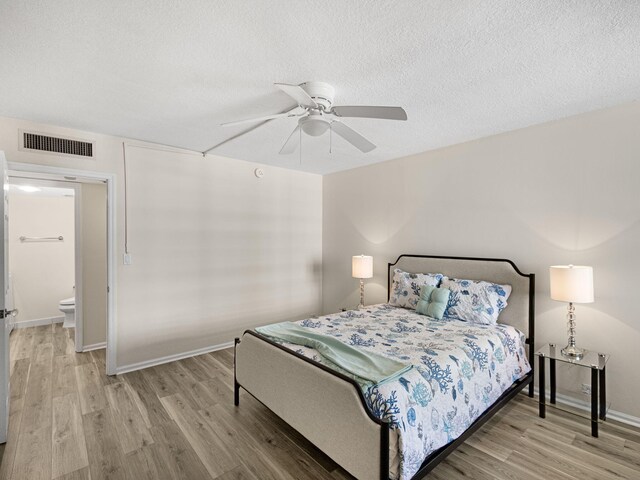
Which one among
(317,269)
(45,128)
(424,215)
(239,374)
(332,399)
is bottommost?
(239,374)

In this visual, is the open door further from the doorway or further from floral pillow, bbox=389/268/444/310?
floral pillow, bbox=389/268/444/310

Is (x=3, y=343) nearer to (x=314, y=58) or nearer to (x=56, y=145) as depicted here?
(x=56, y=145)

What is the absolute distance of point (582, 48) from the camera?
179 centimetres

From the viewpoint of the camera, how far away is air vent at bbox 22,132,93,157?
9.56 feet

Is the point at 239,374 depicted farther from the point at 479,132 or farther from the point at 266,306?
the point at 479,132

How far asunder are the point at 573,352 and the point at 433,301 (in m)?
1.17

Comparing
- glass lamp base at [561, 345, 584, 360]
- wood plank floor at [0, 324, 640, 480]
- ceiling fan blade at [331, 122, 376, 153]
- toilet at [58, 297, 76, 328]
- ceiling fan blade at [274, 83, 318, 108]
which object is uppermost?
ceiling fan blade at [274, 83, 318, 108]

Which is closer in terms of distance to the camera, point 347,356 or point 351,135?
point 347,356

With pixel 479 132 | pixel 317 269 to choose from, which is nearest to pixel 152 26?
pixel 479 132

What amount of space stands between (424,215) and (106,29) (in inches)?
135

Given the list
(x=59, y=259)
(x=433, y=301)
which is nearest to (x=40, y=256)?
(x=59, y=259)

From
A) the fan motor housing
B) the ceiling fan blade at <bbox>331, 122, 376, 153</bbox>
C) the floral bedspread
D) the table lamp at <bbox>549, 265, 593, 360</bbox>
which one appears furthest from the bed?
the fan motor housing

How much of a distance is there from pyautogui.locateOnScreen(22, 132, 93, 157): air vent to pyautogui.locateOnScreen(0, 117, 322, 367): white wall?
66 mm

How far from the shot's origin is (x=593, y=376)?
234 centimetres
